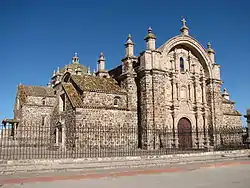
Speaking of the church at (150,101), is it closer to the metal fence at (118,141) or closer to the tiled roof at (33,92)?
the metal fence at (118,141)

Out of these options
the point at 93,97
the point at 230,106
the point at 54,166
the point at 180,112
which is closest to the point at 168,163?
the point at 54,166

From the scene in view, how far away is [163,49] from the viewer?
82.5 ft

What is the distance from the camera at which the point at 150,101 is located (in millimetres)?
23344

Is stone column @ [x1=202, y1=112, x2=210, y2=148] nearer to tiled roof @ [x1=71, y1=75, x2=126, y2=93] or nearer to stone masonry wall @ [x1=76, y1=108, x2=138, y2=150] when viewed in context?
stone masonry wall @ [x1=76, y1=108, x2=138, y2=150]

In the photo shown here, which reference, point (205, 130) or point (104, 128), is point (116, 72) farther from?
point (205, 130)

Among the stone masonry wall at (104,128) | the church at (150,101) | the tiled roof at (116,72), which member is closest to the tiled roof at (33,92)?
the church at (150,101)

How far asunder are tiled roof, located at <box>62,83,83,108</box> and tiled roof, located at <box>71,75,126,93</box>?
70 centimetres

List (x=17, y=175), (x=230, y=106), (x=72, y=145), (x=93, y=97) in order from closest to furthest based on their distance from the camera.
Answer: (x=17, y=175)
(x=72, y=145)
(x=93, y=97)
(x=230, y=106)

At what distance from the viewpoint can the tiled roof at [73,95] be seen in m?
21.5

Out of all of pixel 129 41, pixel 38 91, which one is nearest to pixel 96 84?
pixel 129 41

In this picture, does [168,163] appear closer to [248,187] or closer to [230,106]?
[248,187]

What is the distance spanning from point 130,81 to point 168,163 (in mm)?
11658

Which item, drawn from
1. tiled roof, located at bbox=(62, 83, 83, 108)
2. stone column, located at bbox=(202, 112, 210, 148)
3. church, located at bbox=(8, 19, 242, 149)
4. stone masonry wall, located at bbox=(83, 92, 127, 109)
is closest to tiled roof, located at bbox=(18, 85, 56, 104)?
church, located at bbox=(8, 19, 242, 149)

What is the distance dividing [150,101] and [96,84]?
5289 millimetres
